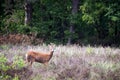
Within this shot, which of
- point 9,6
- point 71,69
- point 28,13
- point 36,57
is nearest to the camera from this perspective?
point 71,69

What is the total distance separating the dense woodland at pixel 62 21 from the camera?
2583 centimetres

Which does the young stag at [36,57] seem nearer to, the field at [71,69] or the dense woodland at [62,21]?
the field at [71,69]

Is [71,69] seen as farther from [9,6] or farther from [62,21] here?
[62,21]

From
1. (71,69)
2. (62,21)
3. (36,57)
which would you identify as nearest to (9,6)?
(62,21)

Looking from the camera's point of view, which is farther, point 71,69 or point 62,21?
point 62,21

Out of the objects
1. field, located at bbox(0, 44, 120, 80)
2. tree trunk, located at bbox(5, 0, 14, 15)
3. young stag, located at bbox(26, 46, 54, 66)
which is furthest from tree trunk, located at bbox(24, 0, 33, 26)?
young stag, located at bbox(26, 46, 54, 66)

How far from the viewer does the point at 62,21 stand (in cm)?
2898

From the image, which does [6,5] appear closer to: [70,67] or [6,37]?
[6,37]

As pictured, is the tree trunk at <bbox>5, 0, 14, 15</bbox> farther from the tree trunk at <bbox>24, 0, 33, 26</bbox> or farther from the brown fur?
the brown fur

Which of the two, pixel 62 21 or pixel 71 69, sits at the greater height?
pixel 71 69

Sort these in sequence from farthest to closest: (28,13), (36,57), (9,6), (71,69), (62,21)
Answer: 1. (62,21)
2. (9,6)
3. (28,13)
4. (36,57)
5. (71,69)

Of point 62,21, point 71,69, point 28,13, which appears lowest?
point 62,21

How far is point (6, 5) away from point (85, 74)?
1670 centimetres

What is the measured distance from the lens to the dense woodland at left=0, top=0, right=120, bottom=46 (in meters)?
25.8
